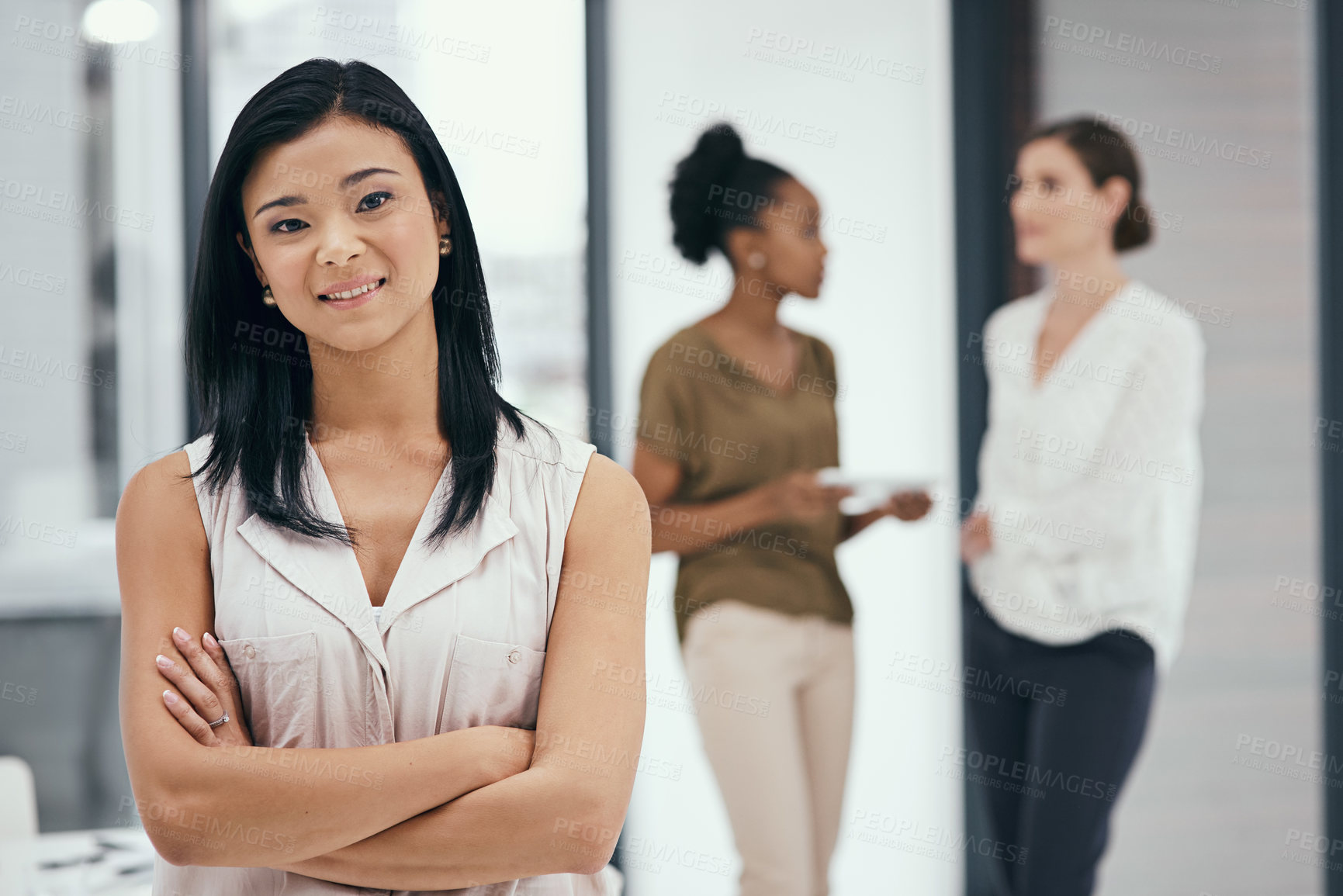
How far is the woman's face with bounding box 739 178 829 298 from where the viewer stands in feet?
8.92

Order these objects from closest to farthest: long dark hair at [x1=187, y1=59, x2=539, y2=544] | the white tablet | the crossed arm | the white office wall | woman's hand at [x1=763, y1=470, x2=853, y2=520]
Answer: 1. the crossed arm
2. long dark hair at [x1=187, y1=59, x2=539, y2=544]
3. woman's hand at [x1=763, y1=470, x2=853, y2=520]
4. the white tablet
5. the white office wall

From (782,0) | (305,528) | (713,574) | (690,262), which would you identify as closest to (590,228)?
(690,262)

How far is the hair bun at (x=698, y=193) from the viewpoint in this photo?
272 cm

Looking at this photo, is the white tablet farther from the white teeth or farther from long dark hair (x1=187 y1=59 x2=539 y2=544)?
the white teeth

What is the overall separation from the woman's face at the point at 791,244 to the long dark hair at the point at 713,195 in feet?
0.12

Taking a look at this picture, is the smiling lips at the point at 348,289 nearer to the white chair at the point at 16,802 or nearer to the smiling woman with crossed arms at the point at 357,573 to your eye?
the smiling woman with crossed arms at the point at 357,573

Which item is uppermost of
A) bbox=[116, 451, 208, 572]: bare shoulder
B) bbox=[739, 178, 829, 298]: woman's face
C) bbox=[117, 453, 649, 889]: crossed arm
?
bbox=[739, 178, 829, 298]: woman's face

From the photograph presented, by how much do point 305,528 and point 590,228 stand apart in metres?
1.84

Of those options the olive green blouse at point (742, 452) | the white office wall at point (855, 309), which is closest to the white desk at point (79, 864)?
the white office wall at point (855, 309)

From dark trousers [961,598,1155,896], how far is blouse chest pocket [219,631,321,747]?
1990 millimetres

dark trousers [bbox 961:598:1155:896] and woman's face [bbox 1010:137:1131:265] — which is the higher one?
woman's face [bbox 1010:137:1131:265]

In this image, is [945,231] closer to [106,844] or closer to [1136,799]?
[1136,799]

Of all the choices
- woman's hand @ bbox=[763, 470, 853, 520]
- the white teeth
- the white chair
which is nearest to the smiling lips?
the white teeth

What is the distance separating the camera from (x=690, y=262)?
276 centimetres
